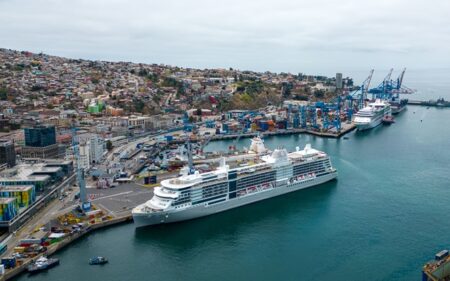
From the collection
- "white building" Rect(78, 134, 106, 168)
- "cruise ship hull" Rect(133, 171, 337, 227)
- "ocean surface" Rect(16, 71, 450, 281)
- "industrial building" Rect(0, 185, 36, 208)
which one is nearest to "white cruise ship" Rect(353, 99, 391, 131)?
"ocean surface" Rect(16, 71, 450, 281)

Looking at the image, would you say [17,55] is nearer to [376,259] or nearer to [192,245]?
[192,245]

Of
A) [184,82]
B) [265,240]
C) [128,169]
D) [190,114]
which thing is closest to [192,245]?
[265,240]

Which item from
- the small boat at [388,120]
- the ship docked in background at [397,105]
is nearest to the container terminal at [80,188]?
the small boat at [388,120]

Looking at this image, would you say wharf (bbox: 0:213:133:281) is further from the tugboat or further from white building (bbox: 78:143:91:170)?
white building (bbox: 78:143:91:170)

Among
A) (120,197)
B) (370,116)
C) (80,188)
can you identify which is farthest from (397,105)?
(80,188)

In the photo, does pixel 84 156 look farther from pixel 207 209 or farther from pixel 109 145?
pixel 207 209
